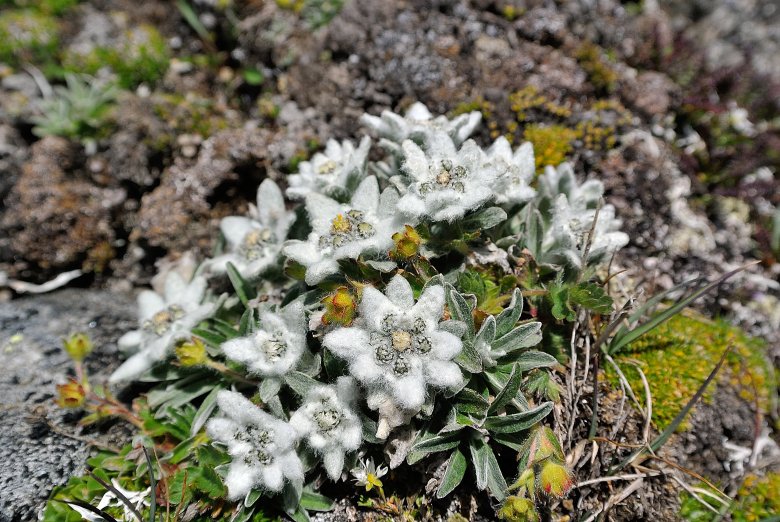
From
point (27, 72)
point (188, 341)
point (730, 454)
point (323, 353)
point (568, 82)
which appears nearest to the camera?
point (323, 353)

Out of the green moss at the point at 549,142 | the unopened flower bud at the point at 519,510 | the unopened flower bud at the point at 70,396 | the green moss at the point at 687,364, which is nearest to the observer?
the unopened flower bud at the point at 519,510

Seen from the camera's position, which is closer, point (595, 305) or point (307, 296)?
point (595, 305)

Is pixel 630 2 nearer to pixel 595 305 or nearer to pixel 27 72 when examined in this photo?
pixel 595 305

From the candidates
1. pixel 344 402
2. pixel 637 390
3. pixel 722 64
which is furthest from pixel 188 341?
pixel 722 64

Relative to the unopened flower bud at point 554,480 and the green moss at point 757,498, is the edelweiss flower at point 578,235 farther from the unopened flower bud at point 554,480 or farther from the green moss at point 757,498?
the green moss at point 757,498

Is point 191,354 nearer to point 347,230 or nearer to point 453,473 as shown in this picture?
point 347,230

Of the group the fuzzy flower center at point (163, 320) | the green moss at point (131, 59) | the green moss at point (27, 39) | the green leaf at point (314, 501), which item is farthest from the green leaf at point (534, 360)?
the green moss at point (27, 39)
